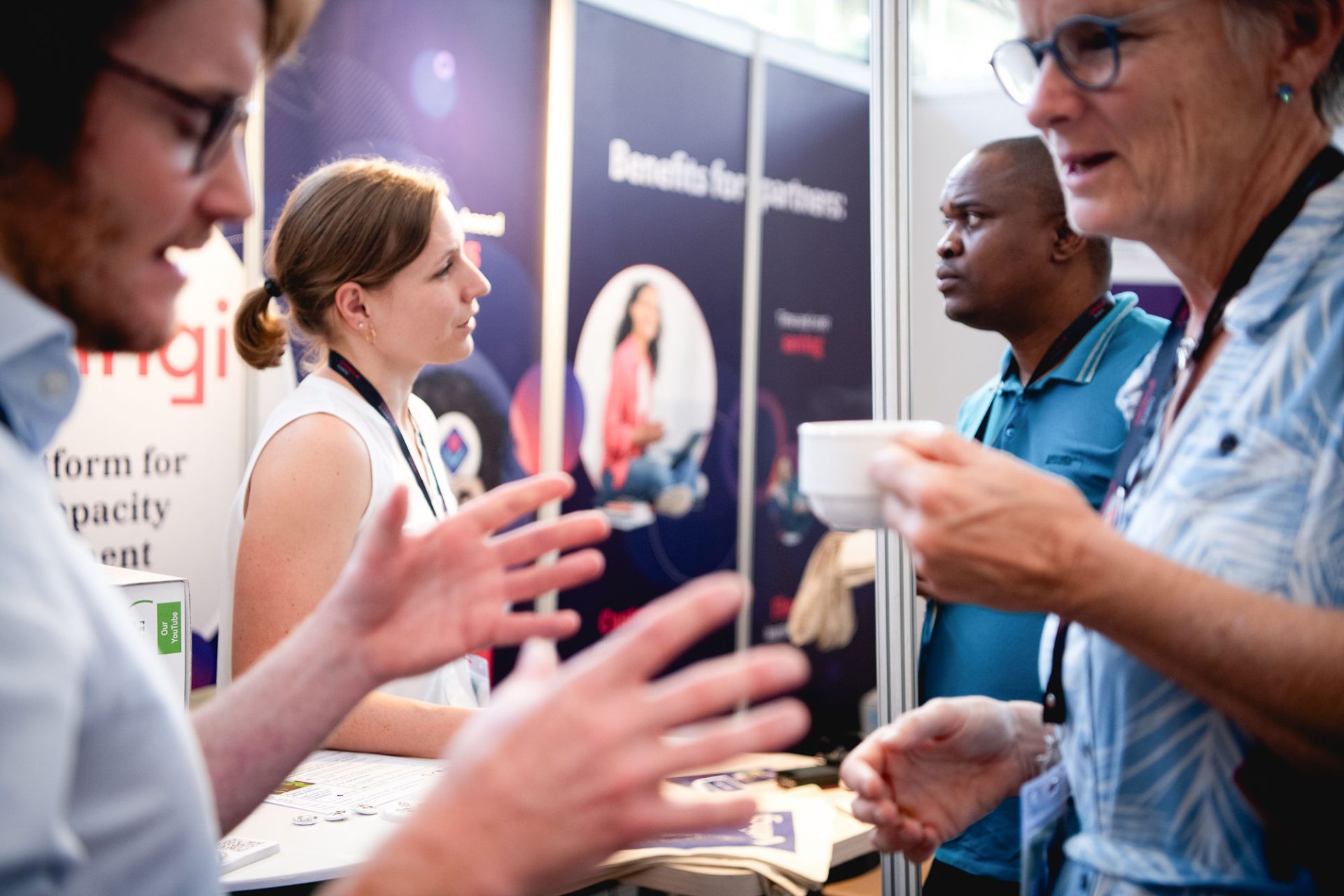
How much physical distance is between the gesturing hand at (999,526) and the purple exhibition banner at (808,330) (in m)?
4.63

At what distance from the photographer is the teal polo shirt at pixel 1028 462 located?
83.0 inches

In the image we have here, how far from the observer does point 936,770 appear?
137cm

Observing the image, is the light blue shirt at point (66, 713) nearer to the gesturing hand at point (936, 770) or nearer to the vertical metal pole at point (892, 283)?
the gesturing hand at point (936, 770)

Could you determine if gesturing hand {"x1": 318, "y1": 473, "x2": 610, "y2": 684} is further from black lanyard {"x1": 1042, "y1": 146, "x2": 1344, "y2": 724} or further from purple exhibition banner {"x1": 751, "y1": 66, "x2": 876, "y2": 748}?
purple exhibition banner {"x1": 751, "y1": 66, "x2": 876, "y2": 748}

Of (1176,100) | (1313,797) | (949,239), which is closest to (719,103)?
(949,239)

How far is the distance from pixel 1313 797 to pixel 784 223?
5.02 metres

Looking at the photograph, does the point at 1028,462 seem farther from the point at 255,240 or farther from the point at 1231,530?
the point at 255,240

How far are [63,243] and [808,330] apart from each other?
5228mm

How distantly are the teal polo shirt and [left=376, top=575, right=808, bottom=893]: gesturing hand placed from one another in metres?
1.48

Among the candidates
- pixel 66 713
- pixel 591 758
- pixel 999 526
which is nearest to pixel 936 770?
pixel 999 526

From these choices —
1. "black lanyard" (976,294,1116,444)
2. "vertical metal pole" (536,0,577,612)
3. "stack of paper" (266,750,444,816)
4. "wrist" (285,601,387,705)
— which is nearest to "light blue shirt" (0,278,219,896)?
"wrist" (285,601,387,705)

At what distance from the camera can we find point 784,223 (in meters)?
5.76

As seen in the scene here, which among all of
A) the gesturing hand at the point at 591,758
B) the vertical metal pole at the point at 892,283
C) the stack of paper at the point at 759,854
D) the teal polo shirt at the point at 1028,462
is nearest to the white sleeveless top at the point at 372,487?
the stack of paper at the point at 759,854

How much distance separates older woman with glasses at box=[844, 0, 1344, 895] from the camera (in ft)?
3.02
